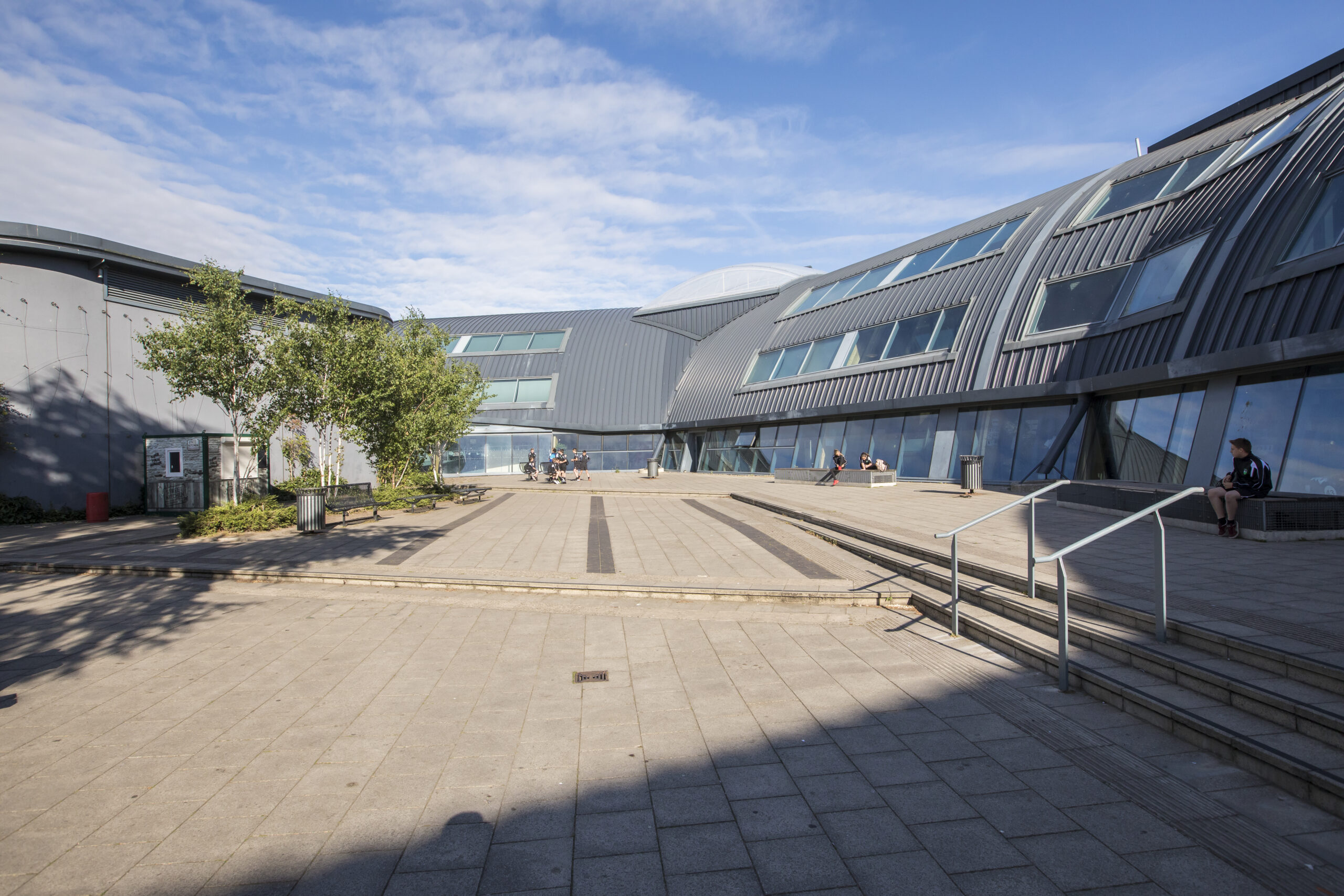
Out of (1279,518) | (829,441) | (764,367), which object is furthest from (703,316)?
(1279,518)

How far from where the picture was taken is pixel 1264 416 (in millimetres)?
12617

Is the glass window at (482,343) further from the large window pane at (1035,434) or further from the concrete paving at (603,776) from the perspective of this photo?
the concrete paving at (603,776)

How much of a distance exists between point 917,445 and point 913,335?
4206 millimetres

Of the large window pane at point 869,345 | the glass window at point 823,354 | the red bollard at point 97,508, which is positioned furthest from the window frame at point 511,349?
the red bollard at point 97,508

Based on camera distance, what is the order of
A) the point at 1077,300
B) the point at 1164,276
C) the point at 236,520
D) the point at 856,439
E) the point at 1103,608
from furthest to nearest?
the point at 856,439
the point at 1077,300
the point at 1164,276
the point at 236,520
the point at 1103,608

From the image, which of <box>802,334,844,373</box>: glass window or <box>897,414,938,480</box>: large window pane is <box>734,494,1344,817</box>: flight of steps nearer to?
<box>897,414,938,480</box>: large window pane

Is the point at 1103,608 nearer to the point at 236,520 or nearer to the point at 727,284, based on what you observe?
the point at 236,520

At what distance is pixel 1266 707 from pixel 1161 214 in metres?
18.9

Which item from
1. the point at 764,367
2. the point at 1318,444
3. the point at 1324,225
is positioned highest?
the point at 1324,225

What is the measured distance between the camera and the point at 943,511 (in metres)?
14.7

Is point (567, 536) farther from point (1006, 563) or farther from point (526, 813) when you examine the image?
point (526, 813)

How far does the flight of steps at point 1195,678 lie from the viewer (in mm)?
3832

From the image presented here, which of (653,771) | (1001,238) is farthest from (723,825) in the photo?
(1001,238)

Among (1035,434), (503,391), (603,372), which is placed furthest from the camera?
(503,391)
